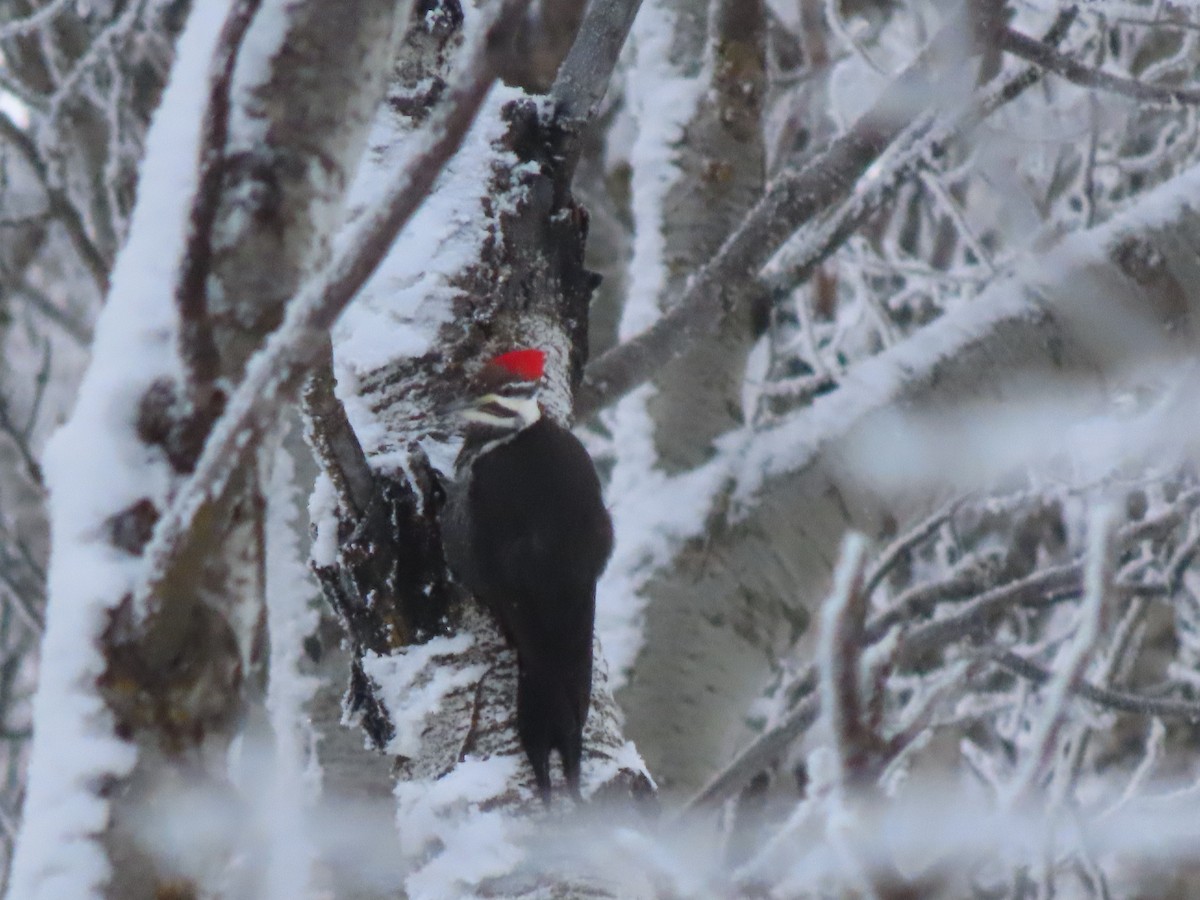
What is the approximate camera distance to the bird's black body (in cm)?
145

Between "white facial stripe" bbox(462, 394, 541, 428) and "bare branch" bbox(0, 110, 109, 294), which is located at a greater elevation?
"bare branch" bbox(0, 110, 109, 294)

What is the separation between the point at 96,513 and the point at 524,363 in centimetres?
92

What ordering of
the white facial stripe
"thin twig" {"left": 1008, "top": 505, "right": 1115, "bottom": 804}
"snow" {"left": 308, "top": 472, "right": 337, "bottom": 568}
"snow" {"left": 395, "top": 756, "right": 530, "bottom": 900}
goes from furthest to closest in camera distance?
the white facial stripe < "snow" {"left": 308, "top": 472, "right": 337, "bottom": 568} < "snow" {"left": 395, "top": 756, "right": 530, "bottom": 900} < "thin twig" {"left": 1008, "top": 505, "right": 1115, "bottom": 804}

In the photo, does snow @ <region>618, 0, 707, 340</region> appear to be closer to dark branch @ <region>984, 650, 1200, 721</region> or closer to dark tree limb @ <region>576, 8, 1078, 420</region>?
dark tree limb @ <region>576, 8, 1078, 420</region>

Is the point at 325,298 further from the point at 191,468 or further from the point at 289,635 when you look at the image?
the point at 289,635

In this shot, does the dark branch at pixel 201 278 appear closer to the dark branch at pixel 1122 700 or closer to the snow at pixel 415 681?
the snow at pixel 415 681

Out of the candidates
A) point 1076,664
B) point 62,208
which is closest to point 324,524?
point 1076,664

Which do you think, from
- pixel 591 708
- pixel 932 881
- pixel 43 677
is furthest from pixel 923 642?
pixel 43 677

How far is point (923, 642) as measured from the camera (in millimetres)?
2137

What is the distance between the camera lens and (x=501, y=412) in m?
1.60

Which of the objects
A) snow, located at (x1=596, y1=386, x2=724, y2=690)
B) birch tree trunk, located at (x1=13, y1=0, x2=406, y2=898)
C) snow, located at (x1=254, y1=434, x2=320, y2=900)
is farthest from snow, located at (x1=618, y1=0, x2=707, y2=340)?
birch tree trunk, located at (x1=13, y1=0, x2=406, y2=898)

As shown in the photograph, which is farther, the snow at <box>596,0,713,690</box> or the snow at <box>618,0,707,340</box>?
the snow at <box>618,0,707,340</box>

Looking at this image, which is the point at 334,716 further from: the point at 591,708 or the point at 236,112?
the point at 236,112

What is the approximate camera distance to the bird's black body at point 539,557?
1445 mm
